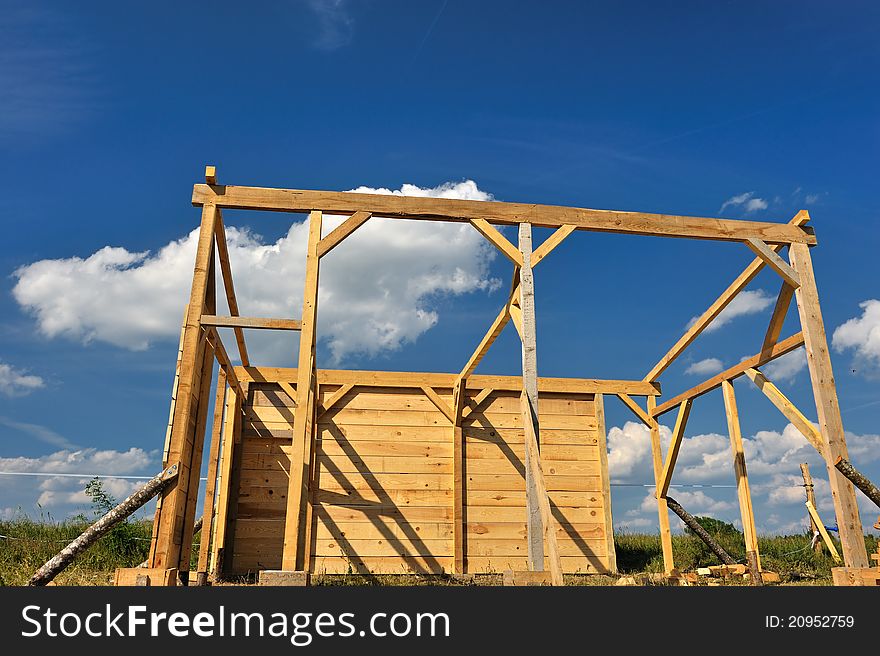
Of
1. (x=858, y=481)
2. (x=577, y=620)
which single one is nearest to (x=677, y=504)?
(x=858, y=481)

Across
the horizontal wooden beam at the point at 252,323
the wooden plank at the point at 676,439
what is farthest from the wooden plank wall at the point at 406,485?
the horizontal wooden beam at the point at 252,323

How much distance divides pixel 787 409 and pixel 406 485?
489 cm

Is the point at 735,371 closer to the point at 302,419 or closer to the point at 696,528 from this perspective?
the point at 696,528

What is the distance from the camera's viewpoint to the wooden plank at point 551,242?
21.5 feet

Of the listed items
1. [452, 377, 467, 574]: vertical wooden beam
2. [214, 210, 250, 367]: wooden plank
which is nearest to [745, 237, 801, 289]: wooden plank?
[452, 377, 467, 574]: vertical wooden beam

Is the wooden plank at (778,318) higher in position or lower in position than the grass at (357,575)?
higher

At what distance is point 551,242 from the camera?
6668 millimetres

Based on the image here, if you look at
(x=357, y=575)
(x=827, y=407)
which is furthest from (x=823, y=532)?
(x=357, y=575)

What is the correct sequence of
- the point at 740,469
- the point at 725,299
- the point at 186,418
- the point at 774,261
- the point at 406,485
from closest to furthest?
1. the point at 186,418
2. the point at 774,261
3. the point at 725,299
4. the point at 740,469
5. the point at 406,485

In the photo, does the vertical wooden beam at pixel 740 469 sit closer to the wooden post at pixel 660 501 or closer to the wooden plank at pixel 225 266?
the wooden post at pixel 660 501

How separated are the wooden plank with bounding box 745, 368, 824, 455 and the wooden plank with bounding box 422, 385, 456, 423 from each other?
3879 mm

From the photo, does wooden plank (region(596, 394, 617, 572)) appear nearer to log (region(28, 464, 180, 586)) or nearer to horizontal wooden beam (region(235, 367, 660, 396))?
horizontal wooden beam (region(235, 367, 660, 396))

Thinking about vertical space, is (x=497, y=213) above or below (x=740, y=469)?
above

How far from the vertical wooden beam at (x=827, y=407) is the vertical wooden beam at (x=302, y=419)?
4.69 meters
